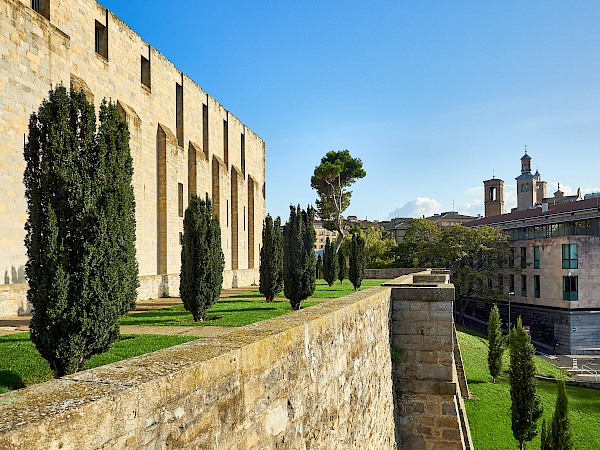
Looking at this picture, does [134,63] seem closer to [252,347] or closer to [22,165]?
[22,165]

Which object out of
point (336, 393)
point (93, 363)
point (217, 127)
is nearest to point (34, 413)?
point (336, 393)

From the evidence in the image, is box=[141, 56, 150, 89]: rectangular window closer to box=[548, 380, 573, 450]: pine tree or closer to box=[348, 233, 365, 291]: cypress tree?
box=[348, 233, 365, 291]: cypress tree

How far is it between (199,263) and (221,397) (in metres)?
8.62

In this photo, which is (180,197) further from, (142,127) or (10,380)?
(10,380)

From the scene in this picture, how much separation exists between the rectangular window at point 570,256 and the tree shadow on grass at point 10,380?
4148cm

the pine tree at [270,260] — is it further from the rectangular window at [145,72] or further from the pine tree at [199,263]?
the rectangular window at [145,72]

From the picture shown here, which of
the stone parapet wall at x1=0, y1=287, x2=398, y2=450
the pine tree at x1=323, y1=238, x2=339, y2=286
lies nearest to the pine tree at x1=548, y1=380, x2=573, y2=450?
the stone parapet wall at x1=0, y1=287, x2=398, y2=450

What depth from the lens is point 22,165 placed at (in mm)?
13367

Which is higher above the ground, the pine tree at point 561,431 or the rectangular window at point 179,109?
the rectangular window at point 179,109

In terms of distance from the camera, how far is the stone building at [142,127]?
513 inches

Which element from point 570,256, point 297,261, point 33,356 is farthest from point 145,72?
point 570,256

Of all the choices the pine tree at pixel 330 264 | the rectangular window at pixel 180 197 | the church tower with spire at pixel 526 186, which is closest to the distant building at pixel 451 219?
the church tower with spire at pixel 526 186

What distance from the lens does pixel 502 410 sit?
17672mm

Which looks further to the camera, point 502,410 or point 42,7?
point 502,410
